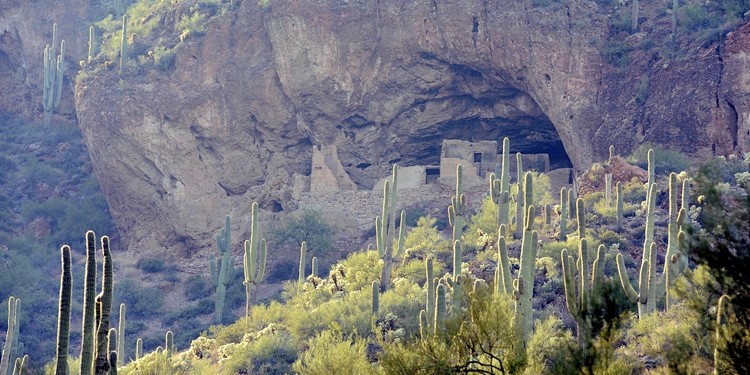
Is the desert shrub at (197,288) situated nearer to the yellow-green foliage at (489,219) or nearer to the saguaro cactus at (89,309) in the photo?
the yellow-green foliage at (489,219)

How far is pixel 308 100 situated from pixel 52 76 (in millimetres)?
14186

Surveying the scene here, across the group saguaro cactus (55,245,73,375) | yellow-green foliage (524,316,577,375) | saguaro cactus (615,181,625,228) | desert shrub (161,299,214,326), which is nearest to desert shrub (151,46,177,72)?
desert shrub (161,299,214,326)

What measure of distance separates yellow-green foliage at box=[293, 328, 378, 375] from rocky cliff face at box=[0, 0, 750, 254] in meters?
19.0

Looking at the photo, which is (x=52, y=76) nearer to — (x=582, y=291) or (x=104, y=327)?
(x=582, y=291)

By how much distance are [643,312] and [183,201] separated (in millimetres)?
29497

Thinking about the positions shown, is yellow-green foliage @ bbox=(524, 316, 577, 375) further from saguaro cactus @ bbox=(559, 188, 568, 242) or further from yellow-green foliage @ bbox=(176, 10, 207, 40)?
yellow-green foliage @ bbox=(176, 10, 207, 40)

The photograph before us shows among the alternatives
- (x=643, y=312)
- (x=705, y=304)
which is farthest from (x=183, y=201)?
(x=705, y=304)

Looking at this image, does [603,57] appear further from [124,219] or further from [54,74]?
[54,74]

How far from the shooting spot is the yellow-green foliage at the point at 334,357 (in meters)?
25.4

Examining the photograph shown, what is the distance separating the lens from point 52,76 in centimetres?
6259

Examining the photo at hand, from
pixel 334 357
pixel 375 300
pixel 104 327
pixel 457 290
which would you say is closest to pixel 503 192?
pixel 375 300

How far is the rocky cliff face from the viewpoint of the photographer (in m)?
51.4

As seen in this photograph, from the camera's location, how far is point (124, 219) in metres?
56.2

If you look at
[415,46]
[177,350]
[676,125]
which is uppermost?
[415,46]
